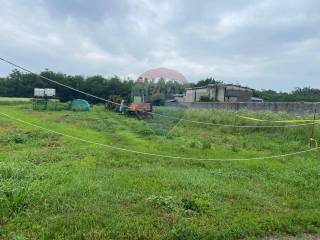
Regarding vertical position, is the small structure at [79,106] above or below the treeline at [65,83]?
below

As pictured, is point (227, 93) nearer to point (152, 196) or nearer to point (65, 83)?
point (65, 83)

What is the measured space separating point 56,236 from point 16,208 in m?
1.03

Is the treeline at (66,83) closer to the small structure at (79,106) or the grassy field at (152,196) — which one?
the small structure at (79,106)

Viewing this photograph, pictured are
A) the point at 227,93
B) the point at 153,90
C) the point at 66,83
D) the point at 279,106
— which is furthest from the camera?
the point at 66,83

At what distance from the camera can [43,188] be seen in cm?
515

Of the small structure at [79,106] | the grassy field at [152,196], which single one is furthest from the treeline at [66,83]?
the grassy field at [152,196]

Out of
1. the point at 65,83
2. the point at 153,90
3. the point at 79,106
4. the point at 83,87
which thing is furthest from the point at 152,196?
the point at 65,83

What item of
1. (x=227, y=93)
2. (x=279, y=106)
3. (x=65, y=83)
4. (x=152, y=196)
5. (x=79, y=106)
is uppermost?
(x=65, y=83)

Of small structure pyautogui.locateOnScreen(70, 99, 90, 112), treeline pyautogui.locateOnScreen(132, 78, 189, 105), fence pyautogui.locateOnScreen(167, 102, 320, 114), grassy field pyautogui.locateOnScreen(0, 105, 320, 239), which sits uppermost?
treeline pyautogui.locateOnScreen(132, 78, 189, 105)

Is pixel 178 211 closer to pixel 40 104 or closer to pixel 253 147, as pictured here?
pixel 253 147

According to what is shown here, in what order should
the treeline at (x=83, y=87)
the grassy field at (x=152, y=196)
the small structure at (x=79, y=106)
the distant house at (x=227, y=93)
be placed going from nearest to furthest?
the grassy field at (x=152, y=196) < the small structure at (x=79, y=106) < the distant house at (x=227, y=93) < the treeline at (x=83, y=87)

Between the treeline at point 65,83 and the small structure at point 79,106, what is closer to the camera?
the small structure at point 79,106

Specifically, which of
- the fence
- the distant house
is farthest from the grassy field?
the distant house

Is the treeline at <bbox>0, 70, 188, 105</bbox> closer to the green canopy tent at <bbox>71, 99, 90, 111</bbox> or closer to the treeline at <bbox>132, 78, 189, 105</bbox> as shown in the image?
the green canopy tent at <bbox>71, 99, 90, 111</bbox>
